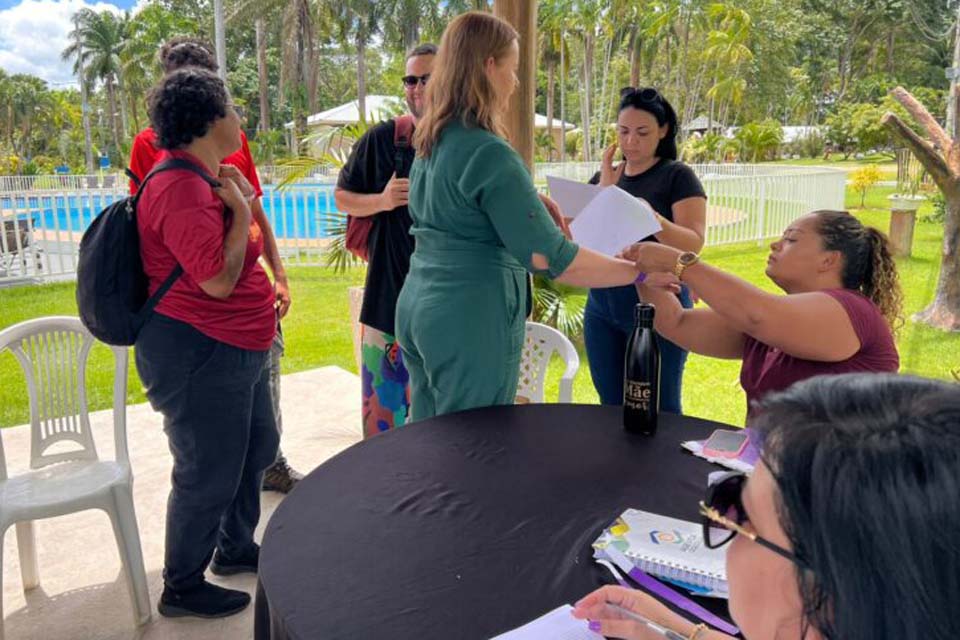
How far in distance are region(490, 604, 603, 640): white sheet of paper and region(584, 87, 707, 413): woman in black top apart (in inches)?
63.6

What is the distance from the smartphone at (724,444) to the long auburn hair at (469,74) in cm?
93

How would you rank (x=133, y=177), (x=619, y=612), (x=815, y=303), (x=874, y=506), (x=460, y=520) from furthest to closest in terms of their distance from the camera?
(x=133, y=177) → (x=815, y=303) → (x=460, y=520) → (x=619, y=612) → (x=874, y=506)

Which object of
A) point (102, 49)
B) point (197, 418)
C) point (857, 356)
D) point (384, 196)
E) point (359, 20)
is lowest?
point (197, 418)

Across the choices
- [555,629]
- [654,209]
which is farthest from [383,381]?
[555,629]

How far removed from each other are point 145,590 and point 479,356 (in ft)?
4.39

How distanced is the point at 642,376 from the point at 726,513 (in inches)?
38.1

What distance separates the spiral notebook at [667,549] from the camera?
40.8 inches

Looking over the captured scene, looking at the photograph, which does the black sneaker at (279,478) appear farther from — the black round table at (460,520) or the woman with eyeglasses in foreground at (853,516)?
the woman with eyeglasses in foreground at (853,516)

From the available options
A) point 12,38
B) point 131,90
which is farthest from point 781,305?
point 131,90

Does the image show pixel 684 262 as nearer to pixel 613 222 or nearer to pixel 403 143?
pixel 613 222

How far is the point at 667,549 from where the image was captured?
3.65 ft

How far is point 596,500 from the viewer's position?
1315 millimetres

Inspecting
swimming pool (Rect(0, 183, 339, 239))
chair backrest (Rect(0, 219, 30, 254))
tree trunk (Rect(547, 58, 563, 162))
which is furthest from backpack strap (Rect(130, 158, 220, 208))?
tree trunk (Rect(547, 58, 563, 162))

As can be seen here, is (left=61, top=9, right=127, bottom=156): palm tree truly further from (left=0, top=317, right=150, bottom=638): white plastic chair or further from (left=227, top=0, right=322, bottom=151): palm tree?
(left=0, top=317, right=150, bottom=638): white plastic chair
